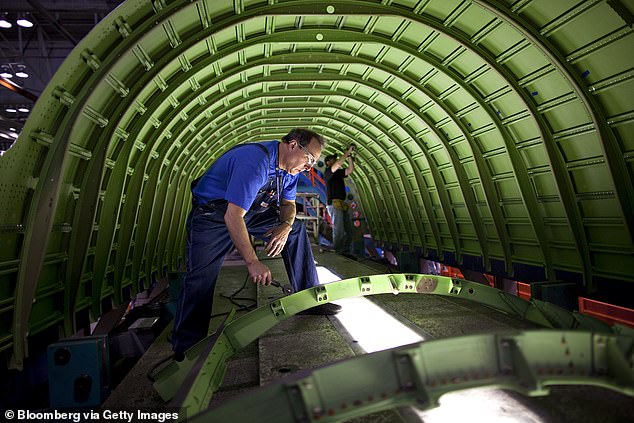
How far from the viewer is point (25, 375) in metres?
3.96

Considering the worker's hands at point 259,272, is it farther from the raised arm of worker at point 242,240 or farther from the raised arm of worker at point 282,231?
the raised arm of worker at point 282,231

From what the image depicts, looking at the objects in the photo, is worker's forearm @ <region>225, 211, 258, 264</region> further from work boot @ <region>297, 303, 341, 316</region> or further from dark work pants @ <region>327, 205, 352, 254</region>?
dark work pants @ <region>327, 205, 352, 254</region>

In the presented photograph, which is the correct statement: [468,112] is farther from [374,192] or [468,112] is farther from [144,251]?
[144,251]

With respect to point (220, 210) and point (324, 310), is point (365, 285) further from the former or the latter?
point (220, 210)

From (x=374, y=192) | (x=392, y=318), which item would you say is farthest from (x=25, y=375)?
(x=374, y=192)

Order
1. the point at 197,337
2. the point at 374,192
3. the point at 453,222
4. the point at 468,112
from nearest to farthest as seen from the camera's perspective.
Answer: the point at 197,337 → the point at 468,112 → the point at 453,222 → the point at 374,192

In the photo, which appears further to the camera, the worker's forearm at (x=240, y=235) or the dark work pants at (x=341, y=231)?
the dark work pants at (x=341, y=231)

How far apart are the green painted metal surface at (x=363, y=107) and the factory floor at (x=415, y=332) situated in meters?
1.64

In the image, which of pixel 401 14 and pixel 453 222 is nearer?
pixel 401 14

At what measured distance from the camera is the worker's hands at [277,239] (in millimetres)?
3648

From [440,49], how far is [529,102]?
1637mm

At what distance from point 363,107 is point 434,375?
8.17 meters

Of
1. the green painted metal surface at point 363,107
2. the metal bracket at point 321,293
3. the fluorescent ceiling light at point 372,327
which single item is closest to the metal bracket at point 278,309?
the metal bracket at point 321,293

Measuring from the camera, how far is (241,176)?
3203 mm
